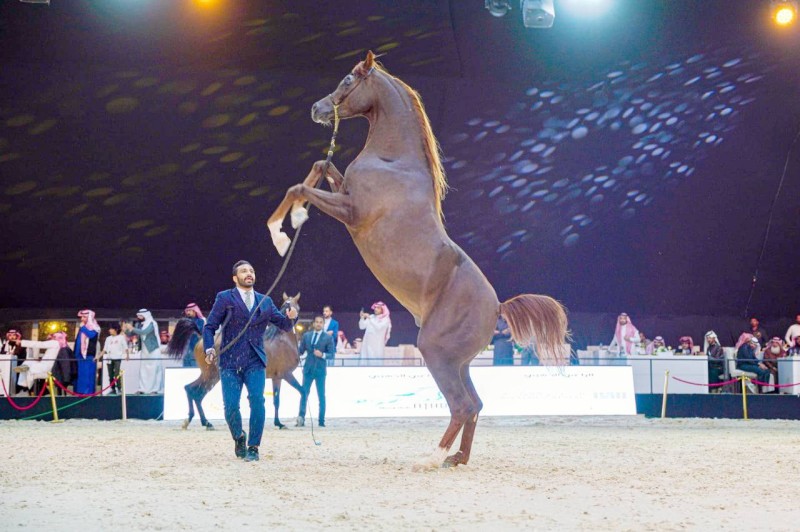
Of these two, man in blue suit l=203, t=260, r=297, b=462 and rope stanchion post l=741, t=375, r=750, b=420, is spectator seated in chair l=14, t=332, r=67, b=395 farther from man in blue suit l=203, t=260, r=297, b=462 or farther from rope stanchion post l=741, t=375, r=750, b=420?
rope stanchion post l=741, t=375, r=750, b=420

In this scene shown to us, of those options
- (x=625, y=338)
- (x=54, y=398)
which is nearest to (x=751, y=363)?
(x=625, y=338)

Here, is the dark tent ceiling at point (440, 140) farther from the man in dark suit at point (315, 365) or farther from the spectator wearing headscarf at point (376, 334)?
the man in dark suit at point (315, 365)

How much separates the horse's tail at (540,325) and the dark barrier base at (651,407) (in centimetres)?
823

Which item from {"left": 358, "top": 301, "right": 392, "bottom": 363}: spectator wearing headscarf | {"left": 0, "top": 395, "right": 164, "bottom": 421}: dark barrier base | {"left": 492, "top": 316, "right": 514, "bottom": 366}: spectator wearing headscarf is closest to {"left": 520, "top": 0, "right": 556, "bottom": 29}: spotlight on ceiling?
{"left": 492, "top": 316, "right": 514, "bottom": 366}: spectator wearing headscarf

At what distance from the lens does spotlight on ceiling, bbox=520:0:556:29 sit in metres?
12.4

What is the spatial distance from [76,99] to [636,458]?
41.1ft

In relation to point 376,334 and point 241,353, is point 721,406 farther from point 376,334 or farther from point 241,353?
point 241,353

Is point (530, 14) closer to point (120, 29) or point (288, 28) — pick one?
point (288, 28)

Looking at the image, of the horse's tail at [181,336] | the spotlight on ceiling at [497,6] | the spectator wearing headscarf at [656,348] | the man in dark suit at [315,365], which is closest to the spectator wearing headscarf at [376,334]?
the man in dark suit at [315,365]

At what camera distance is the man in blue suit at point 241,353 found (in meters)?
6.94

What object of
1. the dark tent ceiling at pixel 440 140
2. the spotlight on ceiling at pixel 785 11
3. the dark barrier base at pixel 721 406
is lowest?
the dark barrier base at pixel 721 406

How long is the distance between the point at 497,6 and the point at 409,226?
7.23 metres

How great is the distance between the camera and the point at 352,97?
675 centimetres

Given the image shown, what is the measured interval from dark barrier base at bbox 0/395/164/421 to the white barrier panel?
76cm
